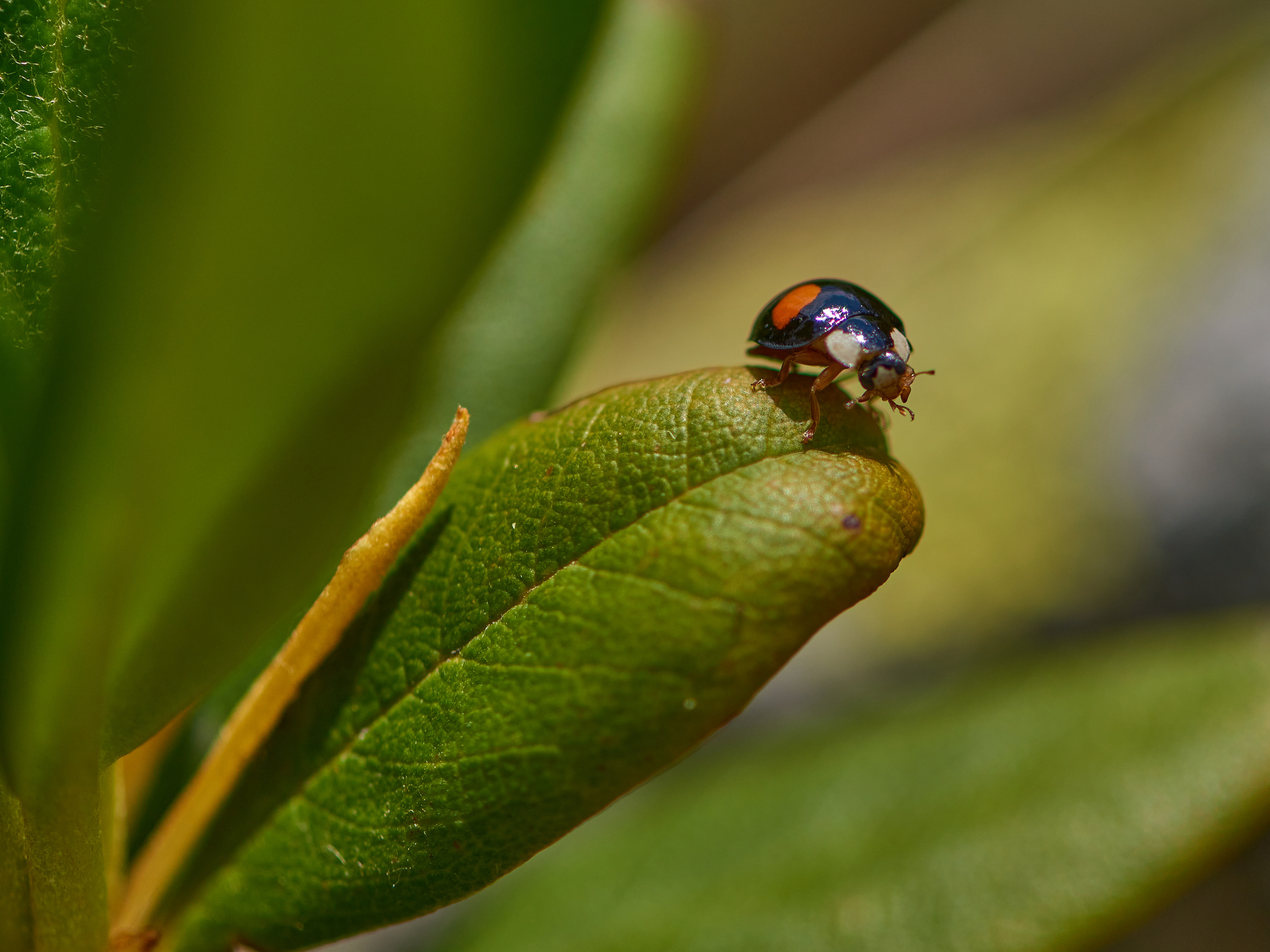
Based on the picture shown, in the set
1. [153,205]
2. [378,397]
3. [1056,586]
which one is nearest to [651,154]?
[378,397]

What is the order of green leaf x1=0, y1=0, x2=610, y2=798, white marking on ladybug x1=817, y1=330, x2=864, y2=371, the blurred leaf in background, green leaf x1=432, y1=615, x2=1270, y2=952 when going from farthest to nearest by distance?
the blurred leaf in background
green leaf x1=432, y1=615, x2=1270, y2=952
white marking on ladybug x1=817, y1=330, x2=864, y2=371
green leaf x1=0, y1=0, x2=610, y2=798

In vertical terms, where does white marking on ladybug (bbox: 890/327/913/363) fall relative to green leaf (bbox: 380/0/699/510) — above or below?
below

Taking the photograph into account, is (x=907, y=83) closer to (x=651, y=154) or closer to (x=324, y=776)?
(x=651, y=154)

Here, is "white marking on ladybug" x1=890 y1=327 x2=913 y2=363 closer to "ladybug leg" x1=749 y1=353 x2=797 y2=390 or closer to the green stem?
"ladybug leg" x1=749 y1=353 x2=797 y2=390

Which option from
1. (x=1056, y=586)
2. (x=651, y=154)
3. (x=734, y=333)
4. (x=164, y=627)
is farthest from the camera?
(x=734, y=333)

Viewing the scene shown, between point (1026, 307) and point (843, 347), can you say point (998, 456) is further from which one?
point (843, 347)

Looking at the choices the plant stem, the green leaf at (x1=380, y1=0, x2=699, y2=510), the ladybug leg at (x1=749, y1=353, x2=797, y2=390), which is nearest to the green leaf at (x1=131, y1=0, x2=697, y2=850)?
the green leaf at (x1=380, y1=0, x2=699, y2=510)

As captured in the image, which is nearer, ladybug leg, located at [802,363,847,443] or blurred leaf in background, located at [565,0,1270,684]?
ladybug leg, located at [802,363,847,443]

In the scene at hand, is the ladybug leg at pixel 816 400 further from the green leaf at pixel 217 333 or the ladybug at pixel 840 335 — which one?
the green leaf at pixel 217 333
